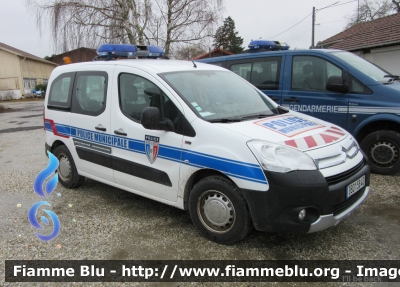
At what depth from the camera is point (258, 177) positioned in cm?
280

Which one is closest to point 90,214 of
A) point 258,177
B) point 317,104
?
point 258,177

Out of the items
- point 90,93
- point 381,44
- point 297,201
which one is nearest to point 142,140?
point 90,93

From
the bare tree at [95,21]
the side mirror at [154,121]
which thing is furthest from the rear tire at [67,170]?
the bare tree at [95,21]

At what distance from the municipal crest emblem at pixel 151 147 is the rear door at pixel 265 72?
10.1ft

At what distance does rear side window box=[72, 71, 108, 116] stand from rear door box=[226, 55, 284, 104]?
3.00 m

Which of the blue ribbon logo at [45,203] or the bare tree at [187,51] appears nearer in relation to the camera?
the blue ribbon logo at [45,203]

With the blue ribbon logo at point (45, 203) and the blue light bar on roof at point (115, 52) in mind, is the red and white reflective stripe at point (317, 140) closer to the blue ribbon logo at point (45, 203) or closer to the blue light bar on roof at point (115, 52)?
the blue ribbon logo at point (45, 203)

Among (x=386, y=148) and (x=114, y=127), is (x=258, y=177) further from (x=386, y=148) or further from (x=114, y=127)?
(x=386, y=148)

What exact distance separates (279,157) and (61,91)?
11.4 ft

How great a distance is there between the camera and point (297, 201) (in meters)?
2.75

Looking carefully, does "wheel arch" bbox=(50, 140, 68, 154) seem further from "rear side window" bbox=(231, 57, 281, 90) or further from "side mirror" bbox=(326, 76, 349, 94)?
"side mirror" bbox=(326, 76, 349, 94)

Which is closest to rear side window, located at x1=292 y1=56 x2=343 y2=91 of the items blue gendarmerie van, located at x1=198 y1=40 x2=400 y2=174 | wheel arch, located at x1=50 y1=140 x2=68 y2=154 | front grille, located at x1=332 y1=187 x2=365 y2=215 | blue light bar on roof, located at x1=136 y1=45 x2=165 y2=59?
blue gendarmerie van, located at x1=198 y1=40 x2=400 y2=174

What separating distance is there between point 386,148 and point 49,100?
5.13 m

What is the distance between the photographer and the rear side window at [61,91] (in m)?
4.70
